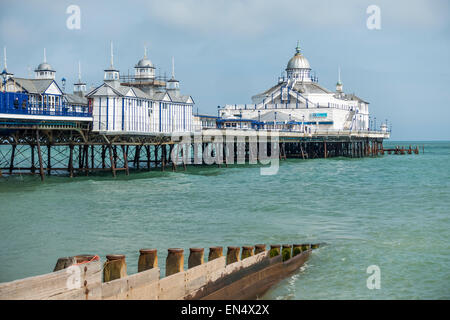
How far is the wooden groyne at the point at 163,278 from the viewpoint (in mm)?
8070

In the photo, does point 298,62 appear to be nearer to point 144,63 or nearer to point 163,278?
point 144,63

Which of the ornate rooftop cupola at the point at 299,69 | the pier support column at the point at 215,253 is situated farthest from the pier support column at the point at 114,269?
the ornate rooftop cupola at the point at 299,69

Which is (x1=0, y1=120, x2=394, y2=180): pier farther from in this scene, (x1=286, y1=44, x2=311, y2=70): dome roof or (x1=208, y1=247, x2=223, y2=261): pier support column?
(x1=208, y1=247, x2=223, y2=261): pier support column

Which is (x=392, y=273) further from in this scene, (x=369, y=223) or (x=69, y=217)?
(x=69, y=217)

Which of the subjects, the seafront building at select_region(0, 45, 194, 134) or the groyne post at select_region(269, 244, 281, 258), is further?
the seafront building at select_region(0, 45, 194, 134)

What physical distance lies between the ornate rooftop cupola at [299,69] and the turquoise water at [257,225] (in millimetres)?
67730

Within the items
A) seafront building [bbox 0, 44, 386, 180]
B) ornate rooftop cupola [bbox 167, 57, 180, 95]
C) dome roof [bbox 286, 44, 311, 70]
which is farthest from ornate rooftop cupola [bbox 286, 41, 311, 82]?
ornate rooftop cupola [bbox 167, 57, 180, 95]

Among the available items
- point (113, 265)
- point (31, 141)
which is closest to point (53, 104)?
point (31, 141)

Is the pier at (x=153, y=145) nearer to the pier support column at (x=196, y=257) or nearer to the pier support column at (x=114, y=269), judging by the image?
the pier support column at (x=196, y=257)

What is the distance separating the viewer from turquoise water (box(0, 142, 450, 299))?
48.9 ft

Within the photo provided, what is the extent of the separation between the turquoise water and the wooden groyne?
1.85ft

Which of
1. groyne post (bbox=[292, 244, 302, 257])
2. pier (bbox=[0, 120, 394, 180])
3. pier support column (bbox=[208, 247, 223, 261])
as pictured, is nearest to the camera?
pier support column (bbox=[208, 247, 223, 261])

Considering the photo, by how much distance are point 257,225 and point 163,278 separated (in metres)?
13.0
